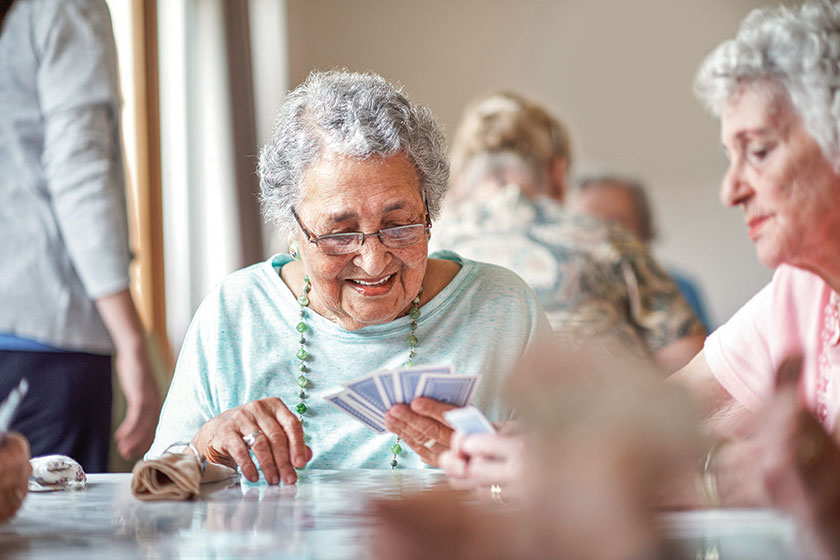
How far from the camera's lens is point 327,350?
1.80 metres

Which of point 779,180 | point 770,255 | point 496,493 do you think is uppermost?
point 779,180

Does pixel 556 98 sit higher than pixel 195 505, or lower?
higher

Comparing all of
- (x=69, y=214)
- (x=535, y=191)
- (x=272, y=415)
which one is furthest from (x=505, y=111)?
(x=272, y=415)

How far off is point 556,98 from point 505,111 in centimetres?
142

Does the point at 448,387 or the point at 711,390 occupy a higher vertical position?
the point at 448,387

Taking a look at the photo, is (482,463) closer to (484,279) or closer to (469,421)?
(469,421)

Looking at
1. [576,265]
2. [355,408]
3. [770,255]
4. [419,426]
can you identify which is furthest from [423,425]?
[576,265]

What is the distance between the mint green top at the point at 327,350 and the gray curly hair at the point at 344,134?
0.19 metres

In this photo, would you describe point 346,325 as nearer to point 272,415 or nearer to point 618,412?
point 272,415

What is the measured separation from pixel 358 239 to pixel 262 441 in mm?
448

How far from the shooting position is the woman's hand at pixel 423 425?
4.38ft

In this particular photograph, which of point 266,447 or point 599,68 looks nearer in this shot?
point 266,447

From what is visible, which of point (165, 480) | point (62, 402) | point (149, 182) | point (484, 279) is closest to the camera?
point (165, 480)

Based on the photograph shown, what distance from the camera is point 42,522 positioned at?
0.99 metres
